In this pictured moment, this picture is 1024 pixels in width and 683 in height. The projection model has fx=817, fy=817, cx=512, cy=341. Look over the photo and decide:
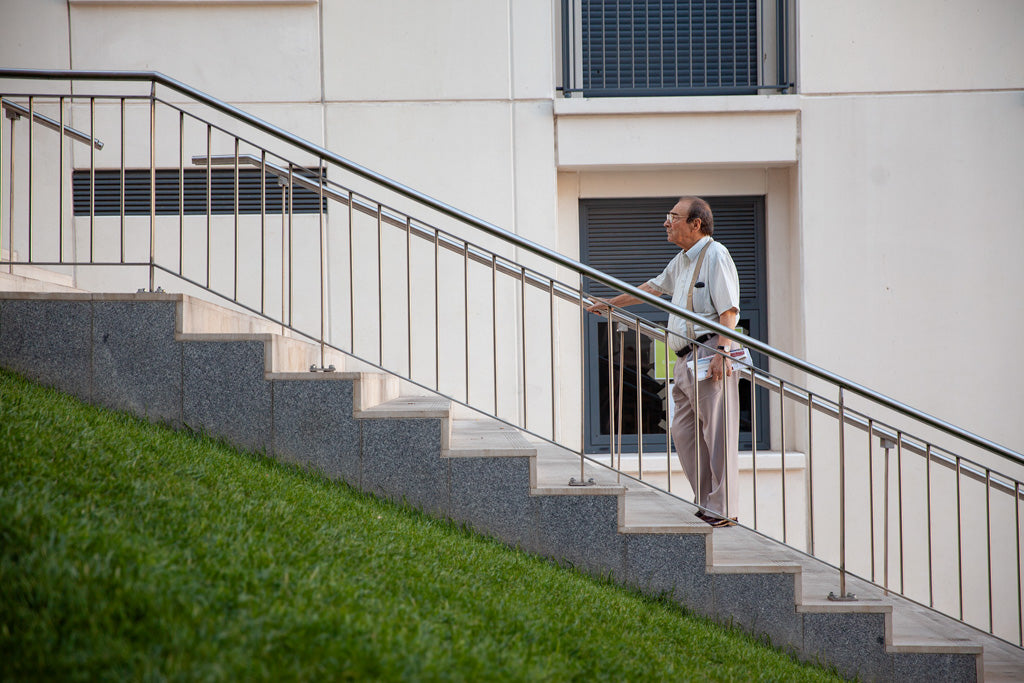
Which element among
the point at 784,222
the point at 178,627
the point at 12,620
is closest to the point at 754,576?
the point at 178,627

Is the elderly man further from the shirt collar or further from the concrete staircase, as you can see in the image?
the concrete staircase

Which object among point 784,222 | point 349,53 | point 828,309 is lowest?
point 828,309

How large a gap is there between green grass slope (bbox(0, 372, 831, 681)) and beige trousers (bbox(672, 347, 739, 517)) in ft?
2.22

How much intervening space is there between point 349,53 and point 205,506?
4.92 meters

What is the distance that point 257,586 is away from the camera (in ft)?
8.49

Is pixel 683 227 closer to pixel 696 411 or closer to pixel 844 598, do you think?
pixel 696 411

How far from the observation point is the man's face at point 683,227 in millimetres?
4723

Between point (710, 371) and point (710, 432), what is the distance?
34 cm

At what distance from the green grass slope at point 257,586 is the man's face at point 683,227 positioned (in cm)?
200

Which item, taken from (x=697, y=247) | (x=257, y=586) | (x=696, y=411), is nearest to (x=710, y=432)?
(x=696, y=411)

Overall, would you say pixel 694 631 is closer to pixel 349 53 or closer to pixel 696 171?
pixel 696 171

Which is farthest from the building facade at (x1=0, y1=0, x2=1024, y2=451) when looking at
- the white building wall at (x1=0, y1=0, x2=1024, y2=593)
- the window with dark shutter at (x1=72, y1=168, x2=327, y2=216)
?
the window with dark shutter at (x1=72, y1=168, x2=327, y2=216)

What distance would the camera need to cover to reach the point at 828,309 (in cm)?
701

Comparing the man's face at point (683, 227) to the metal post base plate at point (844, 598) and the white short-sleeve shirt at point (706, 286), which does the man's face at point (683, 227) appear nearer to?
the white short-sleeve shirt at point (706, 286)
